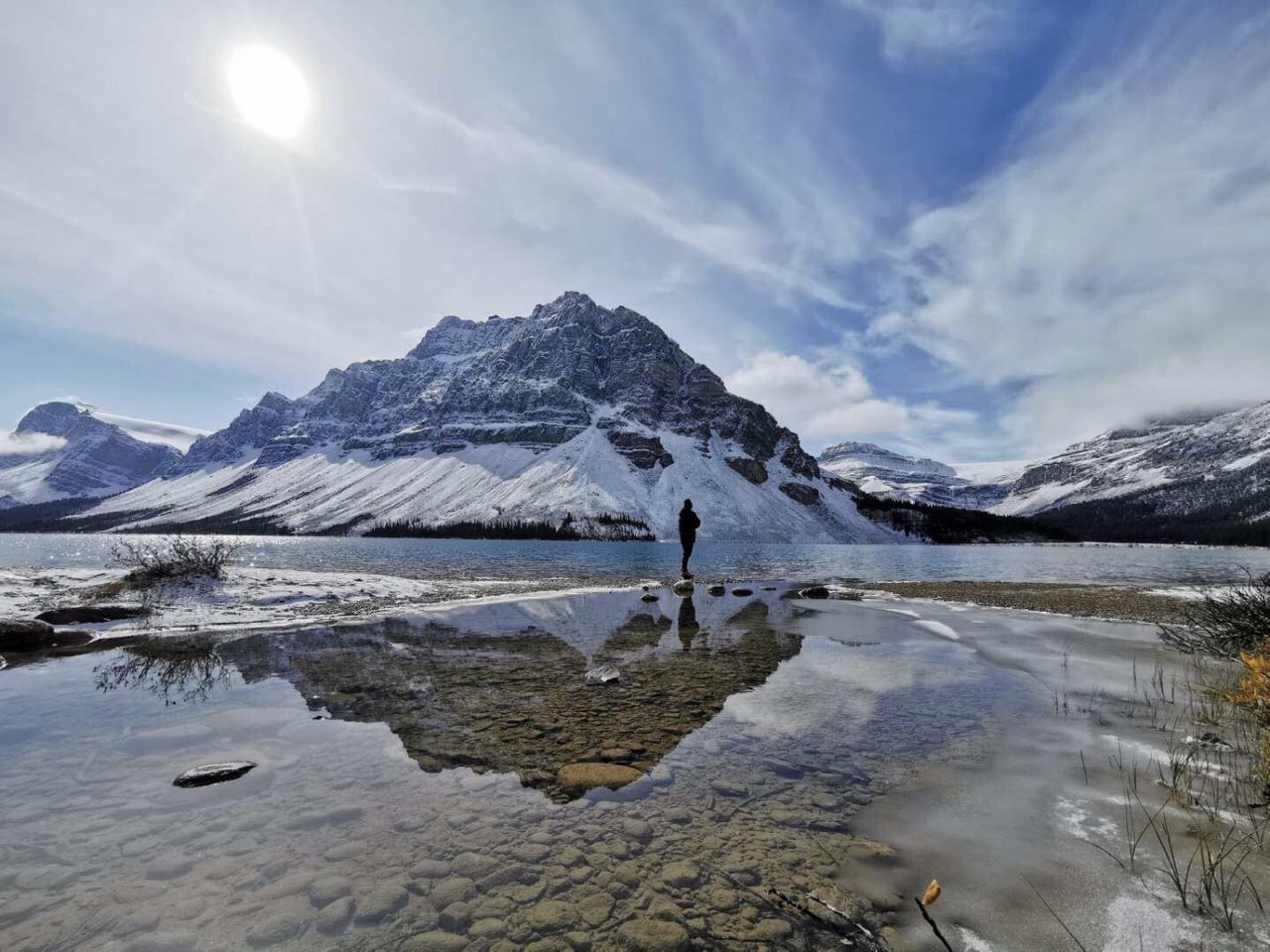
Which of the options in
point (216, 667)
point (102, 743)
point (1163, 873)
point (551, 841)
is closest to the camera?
point (1163, 873)

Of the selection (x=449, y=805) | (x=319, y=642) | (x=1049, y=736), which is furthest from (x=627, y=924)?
(x=319, y=642)

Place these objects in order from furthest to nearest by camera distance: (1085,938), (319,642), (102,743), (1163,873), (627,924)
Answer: (319,642) → (102,743) → (1163,873) → (627,924) → (1085,938)

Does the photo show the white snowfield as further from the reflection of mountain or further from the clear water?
the clear water

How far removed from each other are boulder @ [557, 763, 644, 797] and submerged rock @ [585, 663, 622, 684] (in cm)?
386

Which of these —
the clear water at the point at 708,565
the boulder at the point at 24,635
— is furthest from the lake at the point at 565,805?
the clear water at the point at 708,565

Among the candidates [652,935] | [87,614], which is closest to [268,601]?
[87,614]

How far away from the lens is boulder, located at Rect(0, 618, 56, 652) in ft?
42.8

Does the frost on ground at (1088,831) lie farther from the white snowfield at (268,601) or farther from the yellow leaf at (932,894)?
the white snowfield at (268,601)

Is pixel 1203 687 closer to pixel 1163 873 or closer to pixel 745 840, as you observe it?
pixel 1163 873

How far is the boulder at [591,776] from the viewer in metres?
6.42

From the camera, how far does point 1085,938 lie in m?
3.77

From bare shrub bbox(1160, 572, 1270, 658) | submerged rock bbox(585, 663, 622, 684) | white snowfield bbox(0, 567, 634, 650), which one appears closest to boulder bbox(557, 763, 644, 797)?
submerged rock bbox(585, 663, 622, 684)

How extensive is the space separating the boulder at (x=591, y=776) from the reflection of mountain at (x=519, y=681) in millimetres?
154

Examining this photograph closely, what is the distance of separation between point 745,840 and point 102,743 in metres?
8.31
